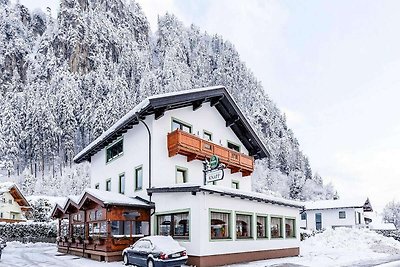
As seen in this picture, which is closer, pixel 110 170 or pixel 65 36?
pixel 110 170

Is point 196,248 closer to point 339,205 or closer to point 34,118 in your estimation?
point 339,205

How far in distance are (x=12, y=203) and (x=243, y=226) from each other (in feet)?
141

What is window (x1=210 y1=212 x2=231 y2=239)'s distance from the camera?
71.3 feet

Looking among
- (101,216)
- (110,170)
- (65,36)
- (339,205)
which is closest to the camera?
(101,216)

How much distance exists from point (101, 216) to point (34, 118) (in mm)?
86737

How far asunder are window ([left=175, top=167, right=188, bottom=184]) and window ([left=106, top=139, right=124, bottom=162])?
4832 mm

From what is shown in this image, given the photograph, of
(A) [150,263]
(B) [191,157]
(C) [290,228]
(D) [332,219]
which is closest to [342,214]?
(D) [332,219]

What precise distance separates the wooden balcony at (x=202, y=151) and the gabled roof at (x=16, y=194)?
113ft

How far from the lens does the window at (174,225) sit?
21859mm

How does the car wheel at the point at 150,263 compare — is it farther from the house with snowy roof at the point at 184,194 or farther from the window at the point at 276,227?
the window at the point at 276,227

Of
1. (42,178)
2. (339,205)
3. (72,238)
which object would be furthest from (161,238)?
(42,178)

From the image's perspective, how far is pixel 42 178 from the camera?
9281 centimetres

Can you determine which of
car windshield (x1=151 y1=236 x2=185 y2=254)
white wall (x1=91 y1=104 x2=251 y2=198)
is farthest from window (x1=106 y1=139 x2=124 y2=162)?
car windshield (x1=151 y1=236 x2=185 y2=254)

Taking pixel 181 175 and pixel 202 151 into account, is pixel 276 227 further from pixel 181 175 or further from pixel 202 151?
pixel 181 175
